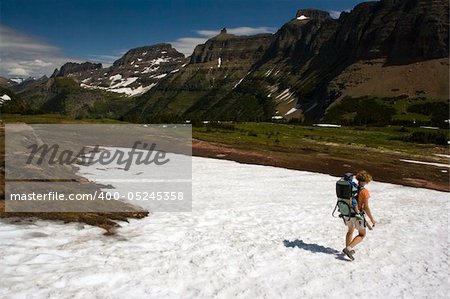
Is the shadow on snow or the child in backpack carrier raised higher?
the child in backpack carrier

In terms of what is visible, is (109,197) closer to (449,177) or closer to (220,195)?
(220,195)

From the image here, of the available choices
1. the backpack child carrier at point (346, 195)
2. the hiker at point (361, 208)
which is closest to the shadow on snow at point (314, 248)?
the hiker at point (361, 208)

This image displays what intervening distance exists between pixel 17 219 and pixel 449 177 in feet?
181

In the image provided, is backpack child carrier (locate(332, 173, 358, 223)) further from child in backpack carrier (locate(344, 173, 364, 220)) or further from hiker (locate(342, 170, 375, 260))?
hiker (locate(342, 170, 375, 260))

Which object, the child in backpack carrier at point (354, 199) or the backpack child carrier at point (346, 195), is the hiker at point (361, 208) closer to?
the child in backpack carrier at point (354, 199)

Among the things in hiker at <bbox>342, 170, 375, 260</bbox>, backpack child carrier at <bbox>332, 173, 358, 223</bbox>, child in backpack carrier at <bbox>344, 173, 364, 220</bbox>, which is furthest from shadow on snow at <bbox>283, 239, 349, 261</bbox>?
child in backpack carrier at <bbox>344, 173, 364, 220</bbox>

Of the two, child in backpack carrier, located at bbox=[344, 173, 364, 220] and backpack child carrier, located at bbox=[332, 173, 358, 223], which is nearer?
backpack child carrier, located at bbox=[332, 173, 358, 223]

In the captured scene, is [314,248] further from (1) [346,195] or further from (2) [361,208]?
(1) [346,195]

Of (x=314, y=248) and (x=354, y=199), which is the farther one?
(x=314, y=248)

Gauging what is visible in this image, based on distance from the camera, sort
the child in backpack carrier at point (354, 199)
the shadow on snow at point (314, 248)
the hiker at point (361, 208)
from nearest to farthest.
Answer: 1. the hiker at point (361, 208)
2. the child in backpack carrier at point (354, 199)
3. the shadow on snow at point (314, 248)

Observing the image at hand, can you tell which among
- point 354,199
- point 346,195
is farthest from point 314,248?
point 346,195

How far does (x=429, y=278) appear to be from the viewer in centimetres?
1675

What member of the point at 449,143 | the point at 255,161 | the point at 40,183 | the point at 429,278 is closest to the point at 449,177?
the point at 255,161

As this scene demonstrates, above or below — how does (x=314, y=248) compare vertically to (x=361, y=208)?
below
